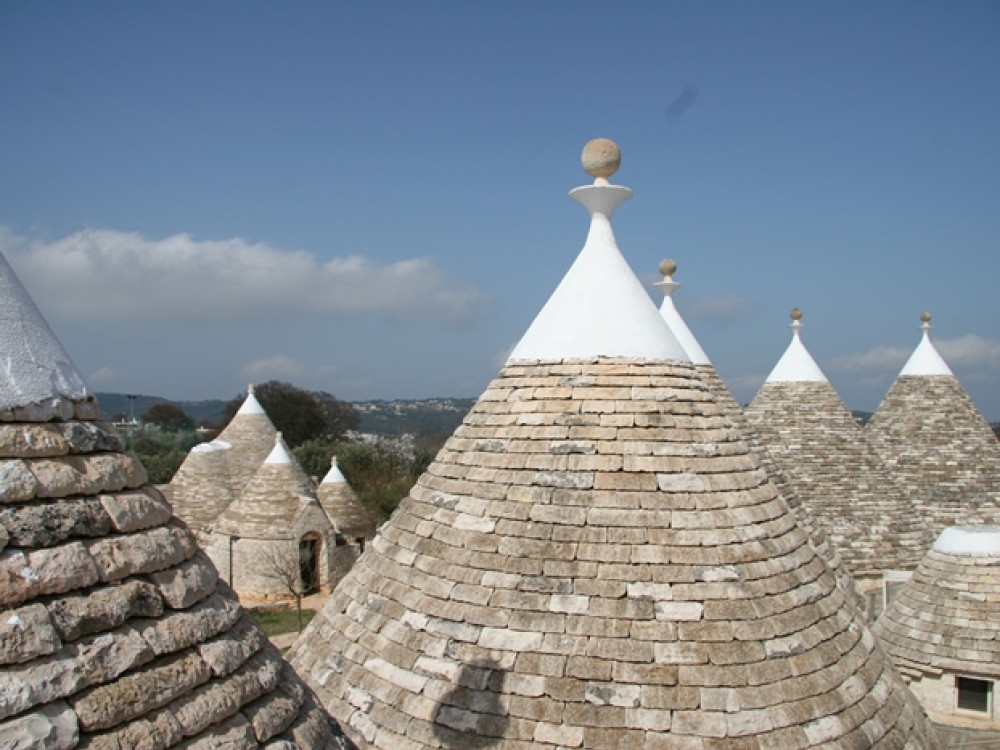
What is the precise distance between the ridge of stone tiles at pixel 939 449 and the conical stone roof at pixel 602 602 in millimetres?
11710

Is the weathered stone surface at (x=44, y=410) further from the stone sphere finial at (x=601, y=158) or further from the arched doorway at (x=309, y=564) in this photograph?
the arched doorway at (x=309, y=564)

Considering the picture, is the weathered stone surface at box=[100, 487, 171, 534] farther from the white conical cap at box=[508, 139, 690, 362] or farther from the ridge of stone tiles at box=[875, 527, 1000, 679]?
the ridge of stone tiles at box=[875, 527, 1000, 679]

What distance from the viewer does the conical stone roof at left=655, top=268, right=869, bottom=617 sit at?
802 cm

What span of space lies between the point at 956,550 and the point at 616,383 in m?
8.51

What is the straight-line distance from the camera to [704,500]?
4.86 m

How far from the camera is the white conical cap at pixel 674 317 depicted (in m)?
9.24

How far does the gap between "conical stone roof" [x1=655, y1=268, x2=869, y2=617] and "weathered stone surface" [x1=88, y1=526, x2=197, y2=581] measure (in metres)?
5.43

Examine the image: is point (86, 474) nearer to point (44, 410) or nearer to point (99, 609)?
point (44, 410)

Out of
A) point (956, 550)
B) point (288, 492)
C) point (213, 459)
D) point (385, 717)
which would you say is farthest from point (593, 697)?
point (213, 459)

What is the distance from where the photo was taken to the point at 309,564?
2280 cm

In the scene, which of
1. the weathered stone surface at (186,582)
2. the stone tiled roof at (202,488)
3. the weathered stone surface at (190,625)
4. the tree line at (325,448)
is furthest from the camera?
the tree line at (325,448)

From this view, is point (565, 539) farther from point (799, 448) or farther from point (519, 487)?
point (799, 448)

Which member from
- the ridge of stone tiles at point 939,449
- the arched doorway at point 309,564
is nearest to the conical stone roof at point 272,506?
the arched doorway at point 309,564

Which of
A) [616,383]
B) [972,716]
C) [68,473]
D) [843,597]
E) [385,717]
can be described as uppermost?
[616,383]
